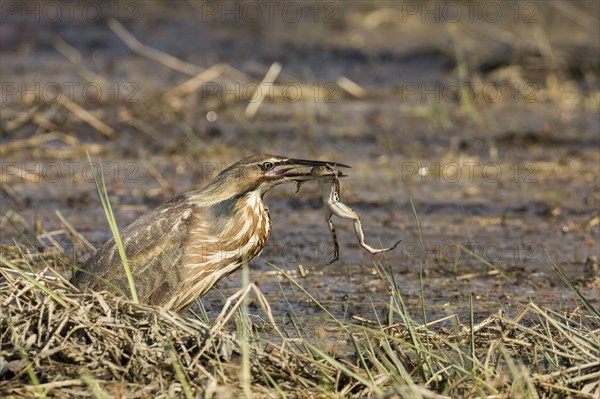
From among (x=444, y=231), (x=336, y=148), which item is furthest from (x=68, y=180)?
(x=444, y=231)

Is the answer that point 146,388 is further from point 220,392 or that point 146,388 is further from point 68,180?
point 68,180

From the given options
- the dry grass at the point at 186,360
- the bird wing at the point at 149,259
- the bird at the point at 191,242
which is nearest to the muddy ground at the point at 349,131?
the bird at the point at 191,242

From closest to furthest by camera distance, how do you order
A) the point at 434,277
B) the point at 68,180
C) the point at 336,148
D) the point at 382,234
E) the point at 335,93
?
the point at 434,277
the point at 382,234
the point at 68,180
the point at 336,148
the point at 335,93

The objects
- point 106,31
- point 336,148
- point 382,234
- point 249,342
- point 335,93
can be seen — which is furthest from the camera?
point 106,31

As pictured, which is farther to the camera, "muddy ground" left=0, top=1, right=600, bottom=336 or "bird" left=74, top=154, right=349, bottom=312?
"muddy ground" left=0, top=1, right=600, bottom=336

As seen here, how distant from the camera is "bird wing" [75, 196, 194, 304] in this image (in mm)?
5922

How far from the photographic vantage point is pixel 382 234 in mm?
8258

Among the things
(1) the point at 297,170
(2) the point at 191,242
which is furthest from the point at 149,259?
(1) the point at 297,170

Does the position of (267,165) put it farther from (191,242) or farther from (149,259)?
(149,259)

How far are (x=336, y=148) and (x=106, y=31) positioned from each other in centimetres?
558

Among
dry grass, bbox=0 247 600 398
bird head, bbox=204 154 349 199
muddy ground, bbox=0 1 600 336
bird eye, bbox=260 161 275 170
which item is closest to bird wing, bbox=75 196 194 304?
bird head, bbox=204 154 349 199

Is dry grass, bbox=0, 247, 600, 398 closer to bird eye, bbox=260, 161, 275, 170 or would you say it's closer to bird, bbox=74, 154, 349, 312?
bird, bbox=74, 154, 349, 312

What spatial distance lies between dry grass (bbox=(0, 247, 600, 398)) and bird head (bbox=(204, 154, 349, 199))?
0.96m

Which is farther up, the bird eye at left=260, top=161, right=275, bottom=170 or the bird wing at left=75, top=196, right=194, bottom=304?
the bird eye at left=260, top=161, right=275, bottom=170
